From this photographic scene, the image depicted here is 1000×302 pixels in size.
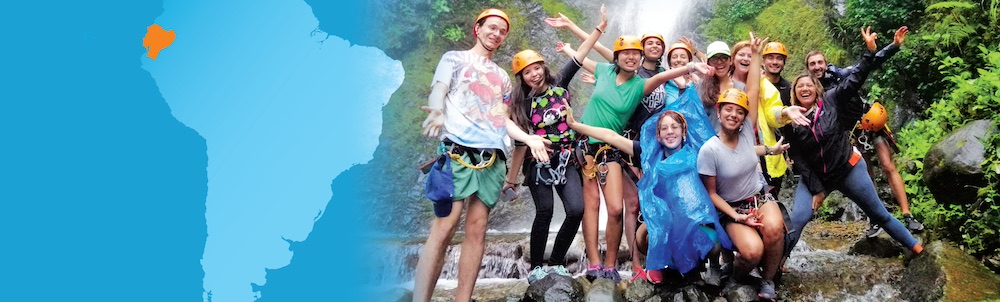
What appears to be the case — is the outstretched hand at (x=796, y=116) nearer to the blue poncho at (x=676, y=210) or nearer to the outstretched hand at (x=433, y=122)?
A: the blue poncho at (x=676, y=210)

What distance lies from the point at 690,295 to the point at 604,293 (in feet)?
1.79

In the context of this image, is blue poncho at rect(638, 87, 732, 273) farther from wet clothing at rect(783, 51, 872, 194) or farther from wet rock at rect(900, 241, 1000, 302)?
wet rock at rect(900, 241, 1000, 302)

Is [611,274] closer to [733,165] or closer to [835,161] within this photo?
[733,165]

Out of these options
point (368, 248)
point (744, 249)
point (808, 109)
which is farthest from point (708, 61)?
point (368, 248)

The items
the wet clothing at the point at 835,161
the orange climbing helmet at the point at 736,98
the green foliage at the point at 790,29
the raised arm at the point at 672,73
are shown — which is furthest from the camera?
the green foliage at the point at 790,29

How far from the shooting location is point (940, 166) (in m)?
5.20

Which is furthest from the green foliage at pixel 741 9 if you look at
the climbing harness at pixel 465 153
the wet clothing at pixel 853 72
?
the climbing harness at pixel 465 153

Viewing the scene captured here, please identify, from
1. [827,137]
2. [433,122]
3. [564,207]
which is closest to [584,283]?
[564,207]

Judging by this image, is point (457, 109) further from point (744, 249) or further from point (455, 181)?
point (744, 249)

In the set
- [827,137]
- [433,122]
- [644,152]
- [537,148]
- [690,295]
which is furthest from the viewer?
[827,137]

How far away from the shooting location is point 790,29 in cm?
1348

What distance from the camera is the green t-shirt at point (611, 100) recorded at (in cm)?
483

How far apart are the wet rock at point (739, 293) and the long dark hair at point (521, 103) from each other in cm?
165

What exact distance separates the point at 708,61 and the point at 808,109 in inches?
33.9
